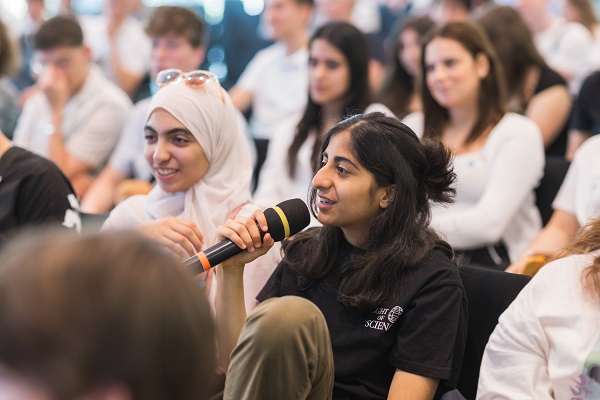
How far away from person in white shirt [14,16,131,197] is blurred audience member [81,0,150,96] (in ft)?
3.16

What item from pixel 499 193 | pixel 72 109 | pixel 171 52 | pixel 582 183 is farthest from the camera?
pixel 72 109

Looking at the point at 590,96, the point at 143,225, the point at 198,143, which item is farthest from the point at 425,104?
the point at 143,225

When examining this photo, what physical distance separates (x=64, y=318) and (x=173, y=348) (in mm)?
118

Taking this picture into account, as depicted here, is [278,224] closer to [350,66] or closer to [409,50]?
[350,66]

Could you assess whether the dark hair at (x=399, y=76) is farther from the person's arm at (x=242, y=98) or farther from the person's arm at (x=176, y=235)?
the person's arm at (x=176, y=235)

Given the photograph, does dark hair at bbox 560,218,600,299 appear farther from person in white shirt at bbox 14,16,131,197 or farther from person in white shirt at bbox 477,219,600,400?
person in white shirt at bbox 14,16,131,197

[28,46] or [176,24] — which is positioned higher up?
[176,24]

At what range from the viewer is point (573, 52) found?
14.3 feet

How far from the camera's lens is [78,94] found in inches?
158

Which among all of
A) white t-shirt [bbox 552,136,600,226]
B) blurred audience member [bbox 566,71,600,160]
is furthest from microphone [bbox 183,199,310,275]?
blurred audience member [bbox 566,71,600,160]

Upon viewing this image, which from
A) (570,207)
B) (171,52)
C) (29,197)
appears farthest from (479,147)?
(171,52)

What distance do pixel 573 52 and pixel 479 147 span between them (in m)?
1.78

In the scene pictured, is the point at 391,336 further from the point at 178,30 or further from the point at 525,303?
the point at 178,30

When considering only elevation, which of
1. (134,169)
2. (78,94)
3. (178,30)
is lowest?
(134,169)
